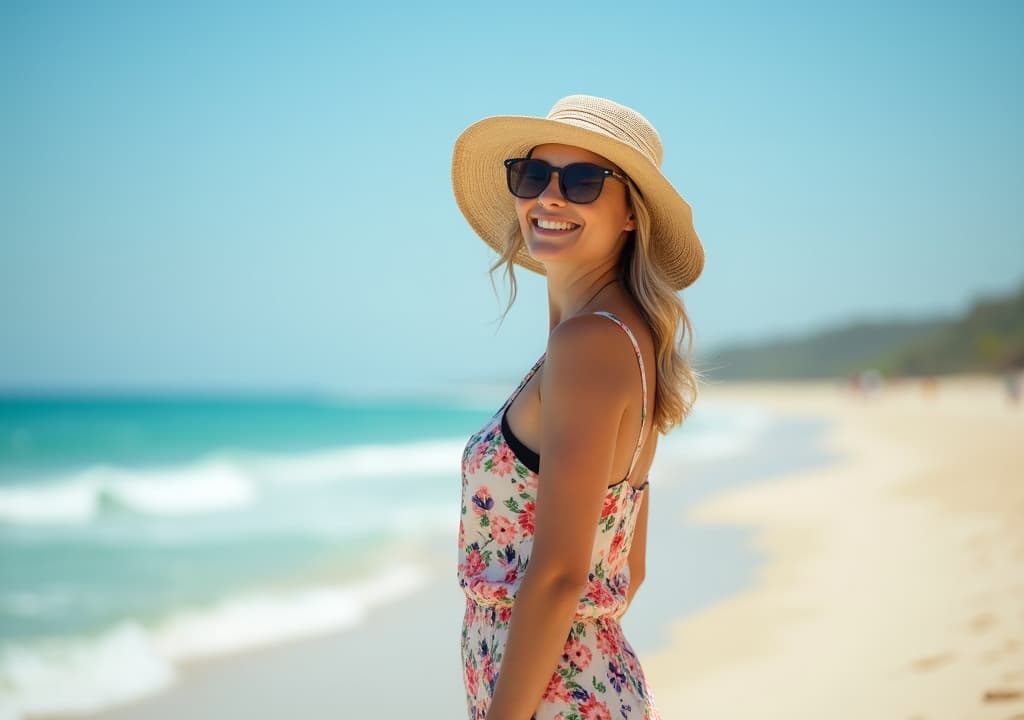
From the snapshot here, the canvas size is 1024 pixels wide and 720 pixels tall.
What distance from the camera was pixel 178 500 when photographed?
16.7 m

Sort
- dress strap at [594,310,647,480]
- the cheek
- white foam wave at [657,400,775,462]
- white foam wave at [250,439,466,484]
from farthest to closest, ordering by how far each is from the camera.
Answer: white foam wave at [657,400,775,462]
white foam wave at [250,439,466,484]
the cheek
dress strap at [594,310,647,480]

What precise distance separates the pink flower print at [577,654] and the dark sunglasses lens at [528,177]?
0.92 meters

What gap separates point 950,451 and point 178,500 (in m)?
14.7

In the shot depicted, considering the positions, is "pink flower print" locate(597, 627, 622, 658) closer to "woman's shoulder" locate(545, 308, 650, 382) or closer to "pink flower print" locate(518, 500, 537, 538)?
"pink flower print" locate(518, 500, 537, 538)

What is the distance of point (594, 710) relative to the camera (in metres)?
1.70

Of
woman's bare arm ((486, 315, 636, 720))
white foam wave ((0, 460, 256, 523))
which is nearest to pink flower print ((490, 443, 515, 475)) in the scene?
woman's bare arm ((486, 315, 636, 720))

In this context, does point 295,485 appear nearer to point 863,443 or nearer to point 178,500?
point 178,500

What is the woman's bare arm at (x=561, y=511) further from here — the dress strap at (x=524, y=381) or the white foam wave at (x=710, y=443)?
the white foam wave at (x=710, y=443)

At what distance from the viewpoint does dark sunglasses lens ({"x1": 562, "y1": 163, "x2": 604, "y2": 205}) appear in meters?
1.90

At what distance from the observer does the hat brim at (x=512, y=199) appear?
189 cm

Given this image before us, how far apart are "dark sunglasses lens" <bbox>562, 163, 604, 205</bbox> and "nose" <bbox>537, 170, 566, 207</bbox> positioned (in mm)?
17


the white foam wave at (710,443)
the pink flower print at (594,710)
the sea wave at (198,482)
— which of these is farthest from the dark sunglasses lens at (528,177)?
the white foam wave at (710,443)

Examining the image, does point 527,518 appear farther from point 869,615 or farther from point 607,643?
point 869,615

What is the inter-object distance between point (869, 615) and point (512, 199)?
4.72 meters
